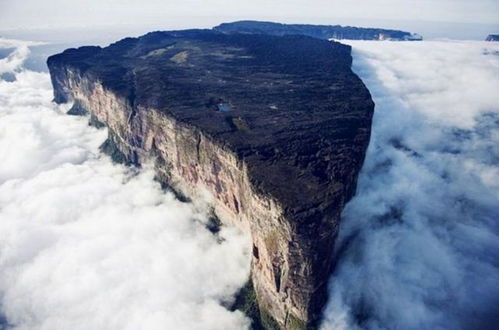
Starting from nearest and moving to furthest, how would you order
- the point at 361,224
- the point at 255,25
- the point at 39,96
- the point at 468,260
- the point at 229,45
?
the point at 468,260, the point at 361,224, the point at 229,45, the point at 39,96, the point at 255,25

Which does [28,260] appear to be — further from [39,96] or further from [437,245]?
[39,96]

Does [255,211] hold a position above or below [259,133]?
below

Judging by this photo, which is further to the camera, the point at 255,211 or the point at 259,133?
the point at 259,133

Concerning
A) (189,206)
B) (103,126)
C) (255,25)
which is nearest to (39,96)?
Answer: (103,126)

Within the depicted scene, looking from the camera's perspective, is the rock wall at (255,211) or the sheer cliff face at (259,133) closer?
the rock wall at (255,211)
